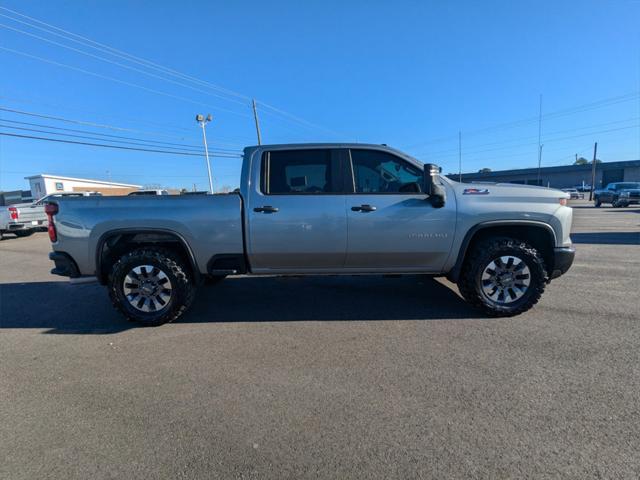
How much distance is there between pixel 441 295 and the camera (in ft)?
16.8

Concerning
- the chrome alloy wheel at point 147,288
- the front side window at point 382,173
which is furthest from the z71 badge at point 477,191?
the chrome alloy wheel at point 147,288

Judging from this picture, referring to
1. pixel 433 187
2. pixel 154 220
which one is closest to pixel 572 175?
pixel 433 187

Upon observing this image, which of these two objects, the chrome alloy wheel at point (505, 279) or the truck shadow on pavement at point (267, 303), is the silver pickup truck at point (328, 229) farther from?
the truck shadow on pavement at point (267, 303)

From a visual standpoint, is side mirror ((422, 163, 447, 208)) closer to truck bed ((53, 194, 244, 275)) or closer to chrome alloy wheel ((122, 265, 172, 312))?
truck bed ((53, 194, 244, 275))

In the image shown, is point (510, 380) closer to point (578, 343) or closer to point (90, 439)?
point (578, 343)

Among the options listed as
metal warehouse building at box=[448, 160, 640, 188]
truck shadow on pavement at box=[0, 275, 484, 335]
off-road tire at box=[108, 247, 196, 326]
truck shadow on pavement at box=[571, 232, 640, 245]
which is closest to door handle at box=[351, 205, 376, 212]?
truck shadow on pavement at box=[0, 275, 484, 335]

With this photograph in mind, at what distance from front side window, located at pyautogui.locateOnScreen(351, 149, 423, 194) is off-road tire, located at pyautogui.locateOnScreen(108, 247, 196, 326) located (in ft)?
7.63

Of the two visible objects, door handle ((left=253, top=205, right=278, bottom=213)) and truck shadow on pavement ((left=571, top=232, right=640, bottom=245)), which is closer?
door handle ((left=253, top=205, right=278, bottom=213))

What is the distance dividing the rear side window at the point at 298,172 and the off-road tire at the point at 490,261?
1.84 metres

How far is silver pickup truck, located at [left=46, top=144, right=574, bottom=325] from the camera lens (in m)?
4.07

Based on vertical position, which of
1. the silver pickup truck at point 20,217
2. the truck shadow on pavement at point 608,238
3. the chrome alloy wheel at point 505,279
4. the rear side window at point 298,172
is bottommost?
the truck shadow on pavement at point 608,238

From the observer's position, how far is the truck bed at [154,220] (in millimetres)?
4086

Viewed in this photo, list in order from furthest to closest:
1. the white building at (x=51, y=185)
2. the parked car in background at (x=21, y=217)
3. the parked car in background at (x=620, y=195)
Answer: the white building at (x=51, y=185) < the parked car in background at (x=620, y=195) < the parked car in background at (x=21, y=217)

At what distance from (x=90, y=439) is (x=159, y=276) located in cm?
207
